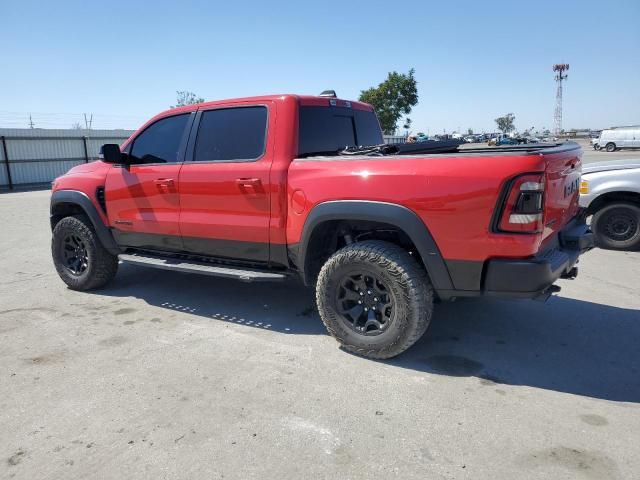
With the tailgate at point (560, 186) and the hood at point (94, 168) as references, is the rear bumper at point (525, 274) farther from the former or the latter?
the hood at point (94, 168)

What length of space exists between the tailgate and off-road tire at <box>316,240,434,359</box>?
0.86m

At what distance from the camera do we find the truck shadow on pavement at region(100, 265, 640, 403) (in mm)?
3234

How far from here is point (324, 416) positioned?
2.79 meters

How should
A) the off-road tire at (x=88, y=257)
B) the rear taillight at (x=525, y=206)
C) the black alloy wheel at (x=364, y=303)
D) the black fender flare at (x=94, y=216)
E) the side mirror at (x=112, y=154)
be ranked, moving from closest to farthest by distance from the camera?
the rear taillight at (x=525, y=206) < the black alloy wheel at (x=364, y=303) < the side mirror at (x=112, y=154) < the black fender flare at (x=94, y=216) < the off-road tire at (x=88, y=257)

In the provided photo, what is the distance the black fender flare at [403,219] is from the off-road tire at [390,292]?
130 mm

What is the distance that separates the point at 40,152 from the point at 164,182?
66.3 feet

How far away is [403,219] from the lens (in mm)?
3125

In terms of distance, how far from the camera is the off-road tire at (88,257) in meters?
5.12

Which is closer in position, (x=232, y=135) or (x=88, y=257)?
(x=232, y=135)

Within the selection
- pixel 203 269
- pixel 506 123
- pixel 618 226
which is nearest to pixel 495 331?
pixel 203 269

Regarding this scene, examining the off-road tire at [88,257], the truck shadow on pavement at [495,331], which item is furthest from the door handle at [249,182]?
the off-road tire at [88,257]

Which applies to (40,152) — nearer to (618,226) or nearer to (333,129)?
(333,129)

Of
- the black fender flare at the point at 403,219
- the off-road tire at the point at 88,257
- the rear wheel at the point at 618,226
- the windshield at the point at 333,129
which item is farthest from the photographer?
the rear wheel at the point at 618,226

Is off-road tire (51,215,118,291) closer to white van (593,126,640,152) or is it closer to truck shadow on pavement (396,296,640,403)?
truck shadow on pavement (396,296,640,403)
